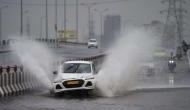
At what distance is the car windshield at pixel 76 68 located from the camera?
2352 cm

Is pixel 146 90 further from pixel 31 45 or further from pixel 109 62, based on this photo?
pixel 31 45

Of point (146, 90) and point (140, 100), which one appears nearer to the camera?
point (140, 100)

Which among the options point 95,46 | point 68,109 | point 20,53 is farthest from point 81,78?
point 95,46

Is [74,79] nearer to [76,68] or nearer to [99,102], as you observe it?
[76,68]

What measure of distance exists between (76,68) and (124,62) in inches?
171

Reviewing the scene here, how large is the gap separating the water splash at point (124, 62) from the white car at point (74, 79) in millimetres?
791

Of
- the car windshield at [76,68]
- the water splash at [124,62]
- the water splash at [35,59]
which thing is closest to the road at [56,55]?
→ the water splash at [35,59]

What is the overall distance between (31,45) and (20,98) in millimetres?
8403

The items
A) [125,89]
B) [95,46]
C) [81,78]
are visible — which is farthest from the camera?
[95,46]

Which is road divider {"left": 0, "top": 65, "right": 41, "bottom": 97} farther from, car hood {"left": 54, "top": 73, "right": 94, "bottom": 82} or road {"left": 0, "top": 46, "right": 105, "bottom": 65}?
road {"left": 0, "top": 46, "right": 105, "bottom": 65}

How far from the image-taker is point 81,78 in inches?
883

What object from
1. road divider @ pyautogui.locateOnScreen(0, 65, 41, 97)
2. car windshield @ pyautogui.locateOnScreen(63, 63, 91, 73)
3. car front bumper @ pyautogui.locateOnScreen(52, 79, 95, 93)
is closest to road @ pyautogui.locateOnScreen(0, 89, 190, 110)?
car front bumper @ pyautogui.locateOnScreen(52, 79, 95, 93)

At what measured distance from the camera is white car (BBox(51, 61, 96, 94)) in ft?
73.6

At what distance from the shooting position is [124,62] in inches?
1083
